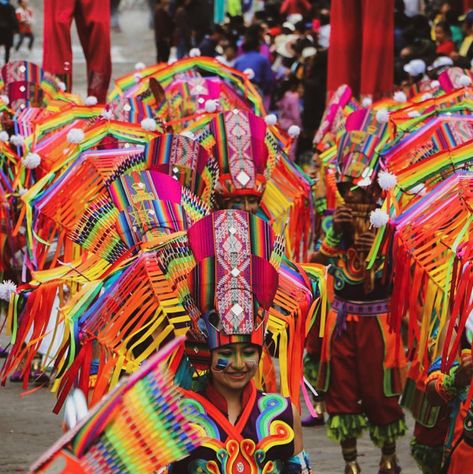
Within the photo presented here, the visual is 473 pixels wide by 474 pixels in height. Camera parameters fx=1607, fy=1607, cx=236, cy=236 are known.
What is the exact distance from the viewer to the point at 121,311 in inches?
201

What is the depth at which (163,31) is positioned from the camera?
901 inches

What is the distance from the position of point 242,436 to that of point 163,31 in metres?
18.7

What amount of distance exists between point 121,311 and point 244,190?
2.02 m

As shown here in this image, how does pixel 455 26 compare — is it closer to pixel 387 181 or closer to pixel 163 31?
pixel 163 31

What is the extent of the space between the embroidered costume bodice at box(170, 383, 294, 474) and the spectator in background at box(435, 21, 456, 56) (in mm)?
10159

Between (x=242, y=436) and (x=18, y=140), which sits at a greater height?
(x=18, y=140)

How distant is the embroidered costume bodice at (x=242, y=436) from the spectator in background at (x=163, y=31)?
17.9 meters

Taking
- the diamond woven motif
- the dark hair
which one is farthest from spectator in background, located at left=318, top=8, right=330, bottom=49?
the diamond woven motif

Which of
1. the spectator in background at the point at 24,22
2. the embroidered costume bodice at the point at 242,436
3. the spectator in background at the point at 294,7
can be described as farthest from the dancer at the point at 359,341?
the spectator in background at the point at 24,22

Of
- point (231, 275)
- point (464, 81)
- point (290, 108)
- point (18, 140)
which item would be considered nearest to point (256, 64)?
point (290, 108)

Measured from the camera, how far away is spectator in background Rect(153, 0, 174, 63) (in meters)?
22.5

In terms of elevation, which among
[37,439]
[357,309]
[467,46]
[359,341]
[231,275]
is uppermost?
[467,46]

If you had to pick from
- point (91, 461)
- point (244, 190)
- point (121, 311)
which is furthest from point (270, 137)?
point (91, 461)

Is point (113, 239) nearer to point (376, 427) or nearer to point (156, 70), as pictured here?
point (376, 427)
